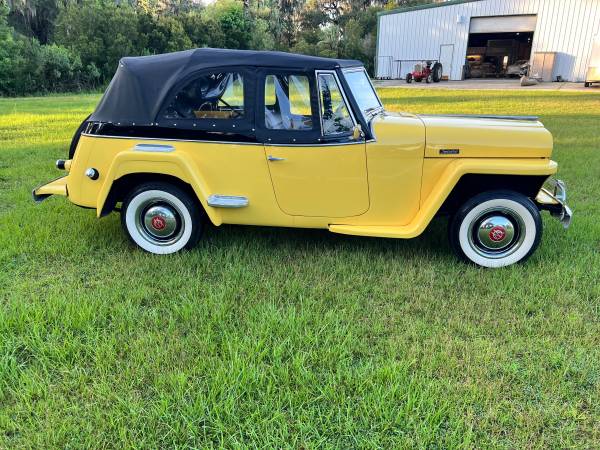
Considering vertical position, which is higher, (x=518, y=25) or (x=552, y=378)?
(x=518, y=25)

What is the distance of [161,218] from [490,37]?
112 ft

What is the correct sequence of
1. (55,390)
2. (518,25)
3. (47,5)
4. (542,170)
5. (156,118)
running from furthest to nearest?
(47,5) < (518,25) < (156,118) < (542,170) < (55,390)

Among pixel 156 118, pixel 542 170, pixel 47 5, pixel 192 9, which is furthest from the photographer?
pixel 192 9

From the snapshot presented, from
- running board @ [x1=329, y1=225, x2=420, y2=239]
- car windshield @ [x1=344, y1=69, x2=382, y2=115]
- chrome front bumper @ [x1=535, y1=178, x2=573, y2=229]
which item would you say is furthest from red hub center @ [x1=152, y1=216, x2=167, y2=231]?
chrome front bumper @ [x1=535, y1=178, x2=573, y2=229]

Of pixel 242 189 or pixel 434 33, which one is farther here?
pixel 434 33

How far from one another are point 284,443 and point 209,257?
2.06 meters

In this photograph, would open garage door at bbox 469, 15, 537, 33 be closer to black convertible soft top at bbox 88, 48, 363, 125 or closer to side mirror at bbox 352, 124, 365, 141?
black convertible soft top at bbox 88, 48, 363, 125

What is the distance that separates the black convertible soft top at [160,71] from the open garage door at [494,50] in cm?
2889

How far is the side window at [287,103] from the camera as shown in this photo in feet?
12.1

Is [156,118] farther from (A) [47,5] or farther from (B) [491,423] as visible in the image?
(A) [47,5]

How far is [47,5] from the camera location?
3488 centimetres

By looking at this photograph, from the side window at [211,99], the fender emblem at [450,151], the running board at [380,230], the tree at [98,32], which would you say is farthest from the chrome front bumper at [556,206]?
the tree at [98,32]

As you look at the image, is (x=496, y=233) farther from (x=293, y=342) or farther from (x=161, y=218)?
(x=161, y=218)

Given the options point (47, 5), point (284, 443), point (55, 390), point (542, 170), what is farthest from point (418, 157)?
point (47, 5)
